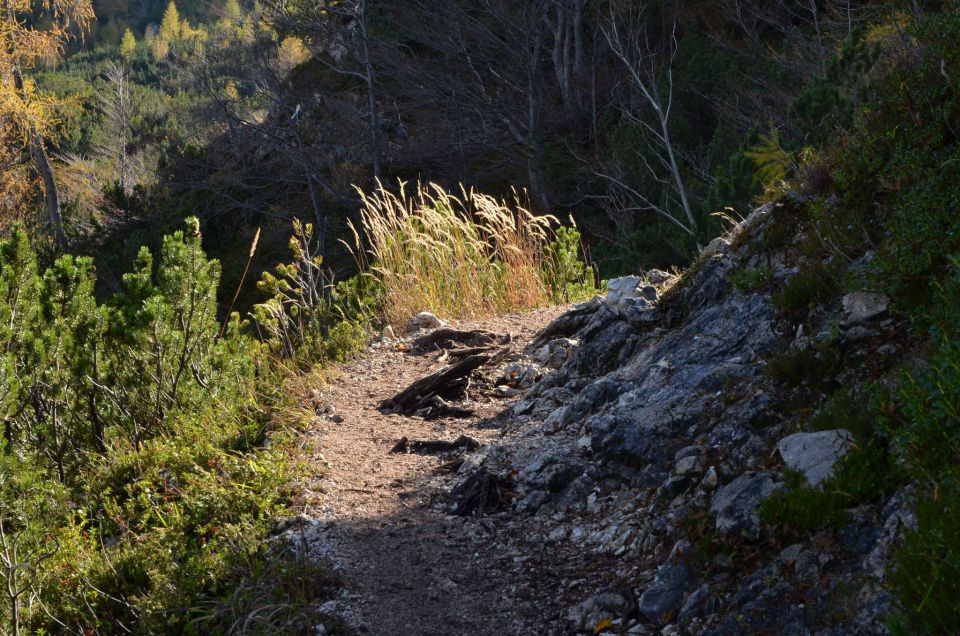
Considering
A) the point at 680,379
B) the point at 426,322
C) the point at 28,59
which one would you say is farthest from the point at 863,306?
the point at 28,59

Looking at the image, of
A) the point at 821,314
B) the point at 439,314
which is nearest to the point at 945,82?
the point at 821,314

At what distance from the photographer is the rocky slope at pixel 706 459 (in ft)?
7.90

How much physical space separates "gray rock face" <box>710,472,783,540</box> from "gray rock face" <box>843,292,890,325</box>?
2.71 ft

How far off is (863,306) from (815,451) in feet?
2.58

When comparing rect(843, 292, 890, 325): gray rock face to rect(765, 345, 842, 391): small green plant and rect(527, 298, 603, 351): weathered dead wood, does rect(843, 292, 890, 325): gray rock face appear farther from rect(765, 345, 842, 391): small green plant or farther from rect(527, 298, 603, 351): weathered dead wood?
rect(527, 298, 603, 351): weathered dead wood

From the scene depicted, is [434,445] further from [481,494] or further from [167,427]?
[167,427]

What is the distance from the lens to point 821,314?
3.45 m

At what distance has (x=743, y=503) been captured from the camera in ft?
9.00

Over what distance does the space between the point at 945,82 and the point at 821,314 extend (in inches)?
46.9

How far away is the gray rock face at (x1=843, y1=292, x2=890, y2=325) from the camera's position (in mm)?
3150

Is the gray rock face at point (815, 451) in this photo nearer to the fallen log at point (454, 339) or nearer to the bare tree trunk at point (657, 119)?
the fallen log at point (454, 339)

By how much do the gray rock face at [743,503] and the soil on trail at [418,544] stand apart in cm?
60

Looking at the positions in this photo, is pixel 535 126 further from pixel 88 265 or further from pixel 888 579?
pixel 888 579

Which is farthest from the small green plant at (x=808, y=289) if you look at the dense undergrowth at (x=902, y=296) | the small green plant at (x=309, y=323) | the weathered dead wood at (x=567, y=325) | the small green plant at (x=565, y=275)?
A: the small green plant at (x=565, y=275)
